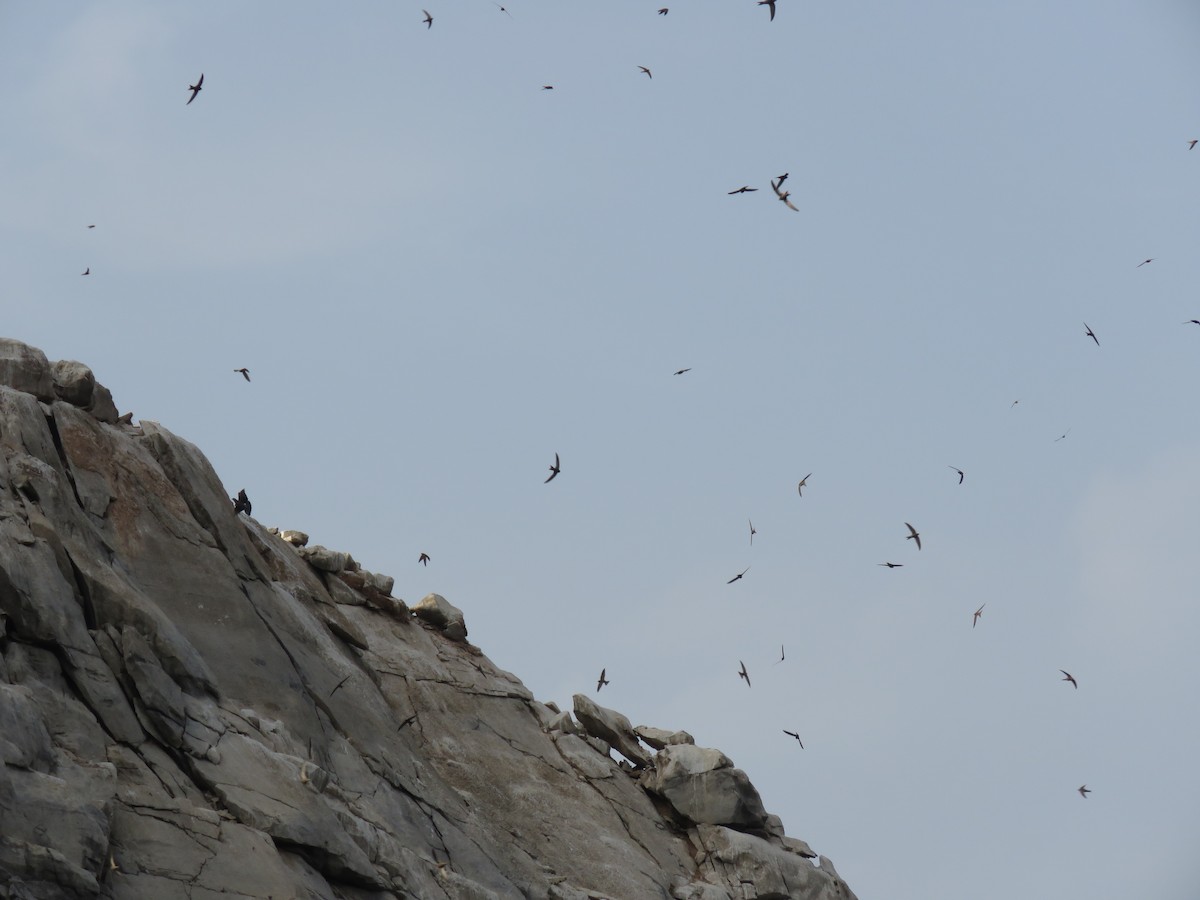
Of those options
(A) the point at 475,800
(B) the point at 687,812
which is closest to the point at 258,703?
(A) the point at 475,800

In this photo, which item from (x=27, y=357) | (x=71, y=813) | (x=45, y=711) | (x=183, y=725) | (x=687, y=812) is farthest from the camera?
(x=687, y=812)

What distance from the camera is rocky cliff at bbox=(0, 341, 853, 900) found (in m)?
20.9

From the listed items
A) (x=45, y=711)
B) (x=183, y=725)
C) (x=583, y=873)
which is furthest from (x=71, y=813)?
(x=583, y=873)

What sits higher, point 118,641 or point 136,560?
point 136,560

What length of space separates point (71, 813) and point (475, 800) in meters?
11.0

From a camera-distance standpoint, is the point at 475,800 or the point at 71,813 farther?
the point at 475,800

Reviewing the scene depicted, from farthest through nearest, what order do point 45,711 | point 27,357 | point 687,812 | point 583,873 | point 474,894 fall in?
point 687,812 < point 583,873 < point 27,357 < point 474,894 < point 45,711

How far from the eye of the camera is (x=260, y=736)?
24.6 meters

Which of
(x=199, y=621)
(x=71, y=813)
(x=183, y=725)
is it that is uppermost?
(x=199, y=621)

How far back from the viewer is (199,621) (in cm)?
2642

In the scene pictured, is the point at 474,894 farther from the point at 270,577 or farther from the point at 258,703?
the point at 270,577

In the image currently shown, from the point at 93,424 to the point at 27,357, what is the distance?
→ 5.14 feet

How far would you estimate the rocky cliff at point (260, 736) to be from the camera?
20859 millimetres

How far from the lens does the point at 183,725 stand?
23.2 m
